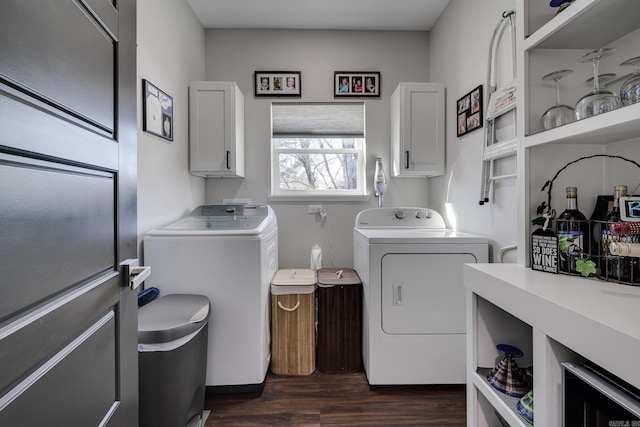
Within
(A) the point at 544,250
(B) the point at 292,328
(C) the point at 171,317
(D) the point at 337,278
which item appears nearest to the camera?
(A) the point at 544,250

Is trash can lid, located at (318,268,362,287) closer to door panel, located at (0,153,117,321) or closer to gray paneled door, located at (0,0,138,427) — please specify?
gray paneled door, located at (0,0,138,427)

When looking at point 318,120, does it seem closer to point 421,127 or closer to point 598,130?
point 421,127

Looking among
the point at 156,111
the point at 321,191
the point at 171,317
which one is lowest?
the point at 171,317

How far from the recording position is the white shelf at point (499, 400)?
98 cm

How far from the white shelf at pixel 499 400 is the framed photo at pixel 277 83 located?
2558 mm

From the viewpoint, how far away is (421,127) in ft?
8.54

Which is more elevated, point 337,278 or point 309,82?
point 309,82

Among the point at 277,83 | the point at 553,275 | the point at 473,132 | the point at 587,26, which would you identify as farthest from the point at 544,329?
the point at 277,83

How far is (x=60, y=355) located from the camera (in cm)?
58

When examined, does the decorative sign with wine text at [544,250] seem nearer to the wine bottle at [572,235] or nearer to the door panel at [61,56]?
the wine bottle at [572,235]

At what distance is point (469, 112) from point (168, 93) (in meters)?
2.13

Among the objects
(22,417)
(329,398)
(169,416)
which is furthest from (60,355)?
(329,398)

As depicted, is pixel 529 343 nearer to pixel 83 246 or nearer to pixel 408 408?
pixel 408 408

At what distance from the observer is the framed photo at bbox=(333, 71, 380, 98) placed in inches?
115
